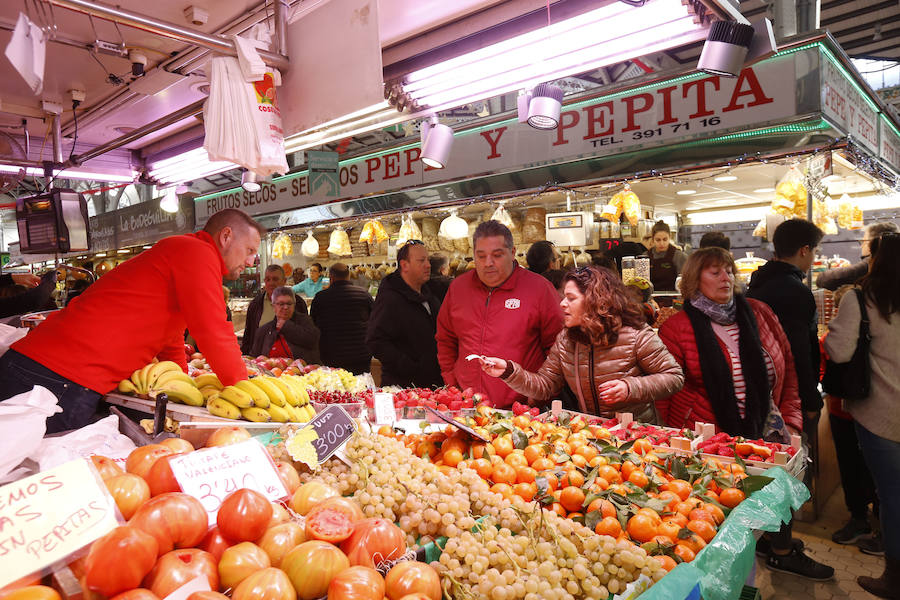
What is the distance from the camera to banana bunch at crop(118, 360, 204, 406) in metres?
2.59

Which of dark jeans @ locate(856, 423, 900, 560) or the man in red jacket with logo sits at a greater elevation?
the man in red jacket with logo

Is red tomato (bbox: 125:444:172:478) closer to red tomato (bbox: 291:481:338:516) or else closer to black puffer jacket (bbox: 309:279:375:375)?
red tomato (bbox: 291:481:338:516)

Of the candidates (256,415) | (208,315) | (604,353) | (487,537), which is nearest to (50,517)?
(487,537)

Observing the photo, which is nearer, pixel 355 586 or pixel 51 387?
pixel 355 586

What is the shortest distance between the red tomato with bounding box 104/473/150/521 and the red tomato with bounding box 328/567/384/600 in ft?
1.76

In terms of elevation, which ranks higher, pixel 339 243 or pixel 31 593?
pixel 339 243

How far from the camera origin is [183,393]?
2580 millimetres

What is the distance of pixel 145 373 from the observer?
2.78 m

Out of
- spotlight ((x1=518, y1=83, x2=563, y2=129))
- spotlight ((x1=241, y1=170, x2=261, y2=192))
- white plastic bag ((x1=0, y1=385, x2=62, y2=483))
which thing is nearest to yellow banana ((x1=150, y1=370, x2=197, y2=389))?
white plastic bag ((x1=0, y1=385, x2=62, y2=483))

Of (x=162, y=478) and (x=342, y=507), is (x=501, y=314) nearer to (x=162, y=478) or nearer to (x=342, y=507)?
Answer: (x=342, y=507)

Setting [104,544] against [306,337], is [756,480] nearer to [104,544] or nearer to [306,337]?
[104,544]

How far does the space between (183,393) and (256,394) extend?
1.47 feet

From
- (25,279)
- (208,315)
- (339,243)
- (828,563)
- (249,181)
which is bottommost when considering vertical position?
(828,563)

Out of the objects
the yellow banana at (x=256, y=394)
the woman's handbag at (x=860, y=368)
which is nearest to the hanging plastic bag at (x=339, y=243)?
the yellow banana at (x=256, y=394)
